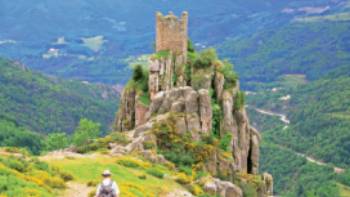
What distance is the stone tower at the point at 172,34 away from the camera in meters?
63.2

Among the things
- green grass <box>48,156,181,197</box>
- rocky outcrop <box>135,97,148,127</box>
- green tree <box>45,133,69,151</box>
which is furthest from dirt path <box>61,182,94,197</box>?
green tree <box>45,133,69,151</box>

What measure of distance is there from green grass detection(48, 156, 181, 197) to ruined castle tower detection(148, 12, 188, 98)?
1758 centimetres

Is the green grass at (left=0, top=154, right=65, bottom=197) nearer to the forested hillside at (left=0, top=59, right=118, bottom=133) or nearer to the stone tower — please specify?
the stone tower

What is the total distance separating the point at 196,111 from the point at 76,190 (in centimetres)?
2213

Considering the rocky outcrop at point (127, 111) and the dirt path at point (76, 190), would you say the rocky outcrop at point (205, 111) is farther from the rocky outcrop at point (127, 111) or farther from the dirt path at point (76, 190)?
the dirt path at point (76, 190)

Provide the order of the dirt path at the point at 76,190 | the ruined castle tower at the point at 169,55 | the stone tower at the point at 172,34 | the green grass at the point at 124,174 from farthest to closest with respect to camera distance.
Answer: the stone tower at the point at 172,34 < the ruined castle tower at the point at 169,55 < the green grass at the point at 124,174 < the dirt path at the point at 76,190

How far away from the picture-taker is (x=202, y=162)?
5019cm

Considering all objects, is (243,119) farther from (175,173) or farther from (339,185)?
(339,185)

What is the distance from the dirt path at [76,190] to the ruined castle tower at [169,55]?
85.9 ft

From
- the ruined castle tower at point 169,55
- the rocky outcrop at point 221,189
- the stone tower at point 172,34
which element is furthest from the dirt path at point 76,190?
the stone tower at point 172,34

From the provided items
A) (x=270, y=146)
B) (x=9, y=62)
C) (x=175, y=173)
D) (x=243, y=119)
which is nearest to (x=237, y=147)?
(x=243, y=119)

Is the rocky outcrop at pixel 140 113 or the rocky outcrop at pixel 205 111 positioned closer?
the rocky outcrop at pixel 205 111

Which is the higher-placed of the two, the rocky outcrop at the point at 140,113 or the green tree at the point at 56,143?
the rocky outcrop at the point at 140,113

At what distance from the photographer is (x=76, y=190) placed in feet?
112
